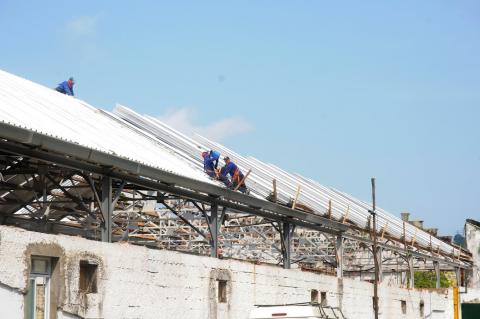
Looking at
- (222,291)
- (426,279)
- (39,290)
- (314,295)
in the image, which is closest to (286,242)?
(314,295)

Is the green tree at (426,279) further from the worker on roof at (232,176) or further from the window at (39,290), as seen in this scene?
the window at (39,290)

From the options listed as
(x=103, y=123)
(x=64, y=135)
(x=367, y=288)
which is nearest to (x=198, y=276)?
(x=64, y=135)

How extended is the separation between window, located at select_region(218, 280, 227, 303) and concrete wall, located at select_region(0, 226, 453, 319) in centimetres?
10

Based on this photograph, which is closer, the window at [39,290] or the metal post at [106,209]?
the window at [39,290]

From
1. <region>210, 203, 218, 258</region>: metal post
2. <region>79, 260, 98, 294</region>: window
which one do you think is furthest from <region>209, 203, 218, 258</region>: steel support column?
<region>79, 260, 98, 294</region>: window

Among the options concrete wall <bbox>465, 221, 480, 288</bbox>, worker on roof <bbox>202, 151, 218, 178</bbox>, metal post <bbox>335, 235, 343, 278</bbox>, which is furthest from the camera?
concrete wall <bbox>465, 221, 480, 288</bbox>

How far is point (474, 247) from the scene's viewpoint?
60781 millimetres

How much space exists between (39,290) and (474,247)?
4671 centimetres

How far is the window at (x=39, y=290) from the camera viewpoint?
59.7 ft

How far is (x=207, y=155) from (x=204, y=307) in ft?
23.2

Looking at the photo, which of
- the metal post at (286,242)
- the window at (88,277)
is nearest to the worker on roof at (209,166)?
the metal post at (286,242)

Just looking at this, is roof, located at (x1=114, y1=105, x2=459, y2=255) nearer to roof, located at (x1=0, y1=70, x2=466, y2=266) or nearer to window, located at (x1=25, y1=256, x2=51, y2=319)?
roof, located at (x1=0, y1=70, x2=466, y2=266)

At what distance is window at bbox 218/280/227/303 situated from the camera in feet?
84.8

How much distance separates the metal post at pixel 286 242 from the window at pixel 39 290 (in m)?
13.9
